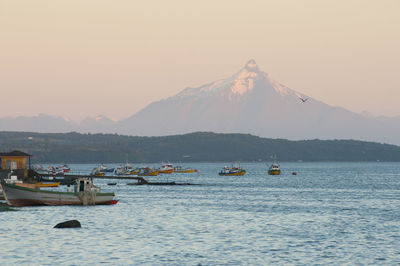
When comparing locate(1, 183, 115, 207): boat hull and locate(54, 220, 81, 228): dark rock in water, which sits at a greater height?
locate(1, 183, 115, 207): boat hull

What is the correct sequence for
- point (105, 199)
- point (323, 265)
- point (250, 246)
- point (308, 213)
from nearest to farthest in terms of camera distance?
point (323, 265), point (250, 246), point (308, 213), point (105, 199)

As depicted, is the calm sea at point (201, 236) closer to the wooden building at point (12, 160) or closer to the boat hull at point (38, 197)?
the boat hull at point (38, 197)

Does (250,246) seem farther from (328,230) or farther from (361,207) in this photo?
(361,207)

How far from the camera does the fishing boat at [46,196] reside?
90.6m

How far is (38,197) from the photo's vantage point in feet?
298

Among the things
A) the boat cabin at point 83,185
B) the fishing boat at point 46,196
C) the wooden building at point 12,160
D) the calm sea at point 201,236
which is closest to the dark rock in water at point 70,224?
the calm sea at point 201,236

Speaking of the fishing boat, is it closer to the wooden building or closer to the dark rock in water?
the dark rock in water

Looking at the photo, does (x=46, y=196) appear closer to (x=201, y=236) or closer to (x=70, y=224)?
(x=70, y=224)

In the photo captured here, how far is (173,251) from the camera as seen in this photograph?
173ft

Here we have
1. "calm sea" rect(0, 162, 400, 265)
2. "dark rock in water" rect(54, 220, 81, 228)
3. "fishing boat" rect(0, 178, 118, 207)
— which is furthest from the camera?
"fishing boat" rect(0, 178, 118, 207)

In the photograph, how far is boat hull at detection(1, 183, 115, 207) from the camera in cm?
9056

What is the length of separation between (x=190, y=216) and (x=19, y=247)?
3213 centimetres

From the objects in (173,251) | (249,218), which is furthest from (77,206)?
(173,251)

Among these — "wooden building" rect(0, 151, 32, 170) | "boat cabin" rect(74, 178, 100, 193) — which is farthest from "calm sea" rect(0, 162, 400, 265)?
"wooden building" rect(0, 151, 32, 170)
